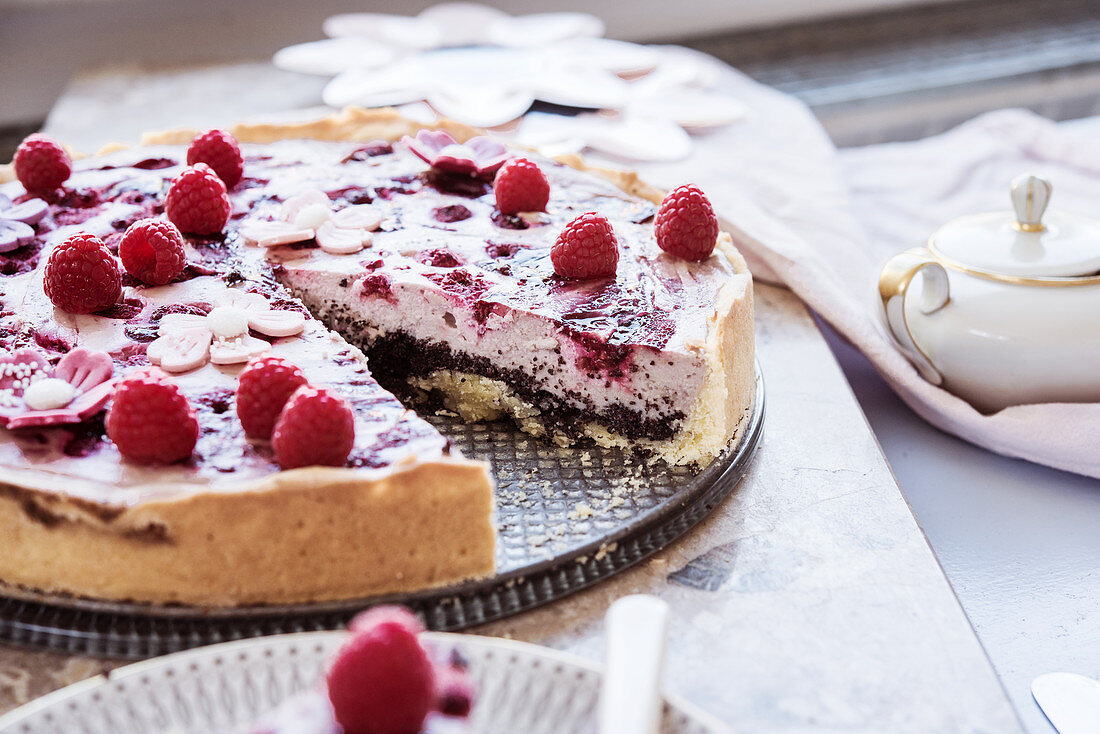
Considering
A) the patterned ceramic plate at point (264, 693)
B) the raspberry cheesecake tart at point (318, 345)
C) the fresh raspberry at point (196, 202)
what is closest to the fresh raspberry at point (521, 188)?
the raspberry cheesecake tart at point (318, 345)

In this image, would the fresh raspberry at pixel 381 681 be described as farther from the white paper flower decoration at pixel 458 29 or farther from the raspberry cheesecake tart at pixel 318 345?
the white paper flower decoration at pixel 458 29

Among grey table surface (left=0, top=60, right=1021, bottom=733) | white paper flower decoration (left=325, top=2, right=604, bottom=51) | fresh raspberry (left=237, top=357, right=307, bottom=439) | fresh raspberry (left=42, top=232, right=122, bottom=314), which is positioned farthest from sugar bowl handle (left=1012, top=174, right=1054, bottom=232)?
white paper flower decoration (left=325, top=2, right=604, bottom=51)

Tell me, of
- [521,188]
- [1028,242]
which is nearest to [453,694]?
[521,188]

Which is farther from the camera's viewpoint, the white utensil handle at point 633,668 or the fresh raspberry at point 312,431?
the fresh raspberry at point 312,431

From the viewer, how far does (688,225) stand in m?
2.71

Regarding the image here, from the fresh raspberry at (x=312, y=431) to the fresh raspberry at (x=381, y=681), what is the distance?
21.2 inches

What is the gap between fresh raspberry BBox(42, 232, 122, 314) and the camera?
7.97 ft

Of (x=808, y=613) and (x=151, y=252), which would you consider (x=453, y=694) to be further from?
(x=151, y=252)

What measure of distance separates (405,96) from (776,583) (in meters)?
2.57

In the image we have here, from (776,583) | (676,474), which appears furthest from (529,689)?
(676,474)

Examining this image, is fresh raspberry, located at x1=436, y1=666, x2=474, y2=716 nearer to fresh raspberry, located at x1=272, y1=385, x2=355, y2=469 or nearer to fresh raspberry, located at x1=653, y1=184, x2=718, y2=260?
fresh raspberry, located at x1=272, y1=385, x2=355, y2=469

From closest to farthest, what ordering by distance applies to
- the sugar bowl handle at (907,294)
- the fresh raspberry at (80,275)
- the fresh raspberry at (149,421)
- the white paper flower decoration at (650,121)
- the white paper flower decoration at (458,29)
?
the fresh raspberry at (149,421), the fresh raspberry at (80,275), the sugar bowl handle at (907,294), the white paper flower decoration at (650,121), the white paper flower decoration at (458,29)

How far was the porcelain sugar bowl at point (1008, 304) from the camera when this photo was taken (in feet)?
8.50

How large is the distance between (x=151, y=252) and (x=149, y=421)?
0.81 meters
